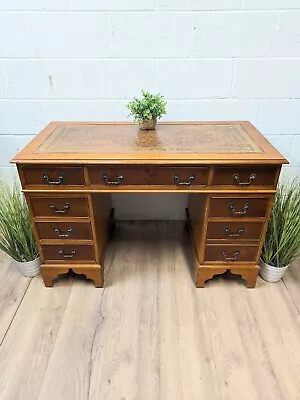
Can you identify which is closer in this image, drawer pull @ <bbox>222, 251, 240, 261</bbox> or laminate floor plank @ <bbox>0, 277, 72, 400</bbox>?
Answer: laminate floor plank @ <bbox>0, 277, 72, 400</bbox>

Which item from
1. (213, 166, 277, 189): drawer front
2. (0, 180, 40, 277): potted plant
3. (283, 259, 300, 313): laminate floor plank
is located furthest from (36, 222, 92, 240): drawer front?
(283, 259, 300, 313): laminate floor plank

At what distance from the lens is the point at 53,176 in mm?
1291

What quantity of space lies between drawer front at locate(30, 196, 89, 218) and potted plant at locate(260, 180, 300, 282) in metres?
0.96

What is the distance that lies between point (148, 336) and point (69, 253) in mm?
552

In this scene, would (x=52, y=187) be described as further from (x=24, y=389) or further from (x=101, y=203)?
(x=24, y=389)

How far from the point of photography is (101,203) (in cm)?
164

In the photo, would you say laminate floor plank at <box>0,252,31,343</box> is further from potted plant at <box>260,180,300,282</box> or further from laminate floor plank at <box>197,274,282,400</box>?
potted plant at <box>260,180,300,282</box>

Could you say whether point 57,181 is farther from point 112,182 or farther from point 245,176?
point 245,176

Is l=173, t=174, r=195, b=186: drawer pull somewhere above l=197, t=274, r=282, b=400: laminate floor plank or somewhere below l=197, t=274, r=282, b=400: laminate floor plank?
above

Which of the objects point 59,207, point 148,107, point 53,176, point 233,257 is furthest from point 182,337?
point 148,107

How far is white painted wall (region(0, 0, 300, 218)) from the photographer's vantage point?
4.97ft

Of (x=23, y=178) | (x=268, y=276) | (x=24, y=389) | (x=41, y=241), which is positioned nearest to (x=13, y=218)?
(x=41, y=241)

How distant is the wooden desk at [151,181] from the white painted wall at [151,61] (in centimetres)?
21

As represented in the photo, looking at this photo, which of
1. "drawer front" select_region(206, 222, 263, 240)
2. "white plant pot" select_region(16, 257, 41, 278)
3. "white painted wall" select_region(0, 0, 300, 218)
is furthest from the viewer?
"white plant pot" select_region(16, 257, 41, 278)
